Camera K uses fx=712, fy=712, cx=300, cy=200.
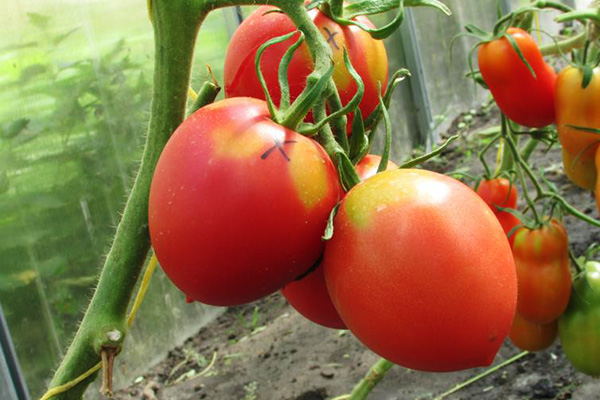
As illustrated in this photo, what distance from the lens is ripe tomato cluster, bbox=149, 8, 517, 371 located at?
0.36m

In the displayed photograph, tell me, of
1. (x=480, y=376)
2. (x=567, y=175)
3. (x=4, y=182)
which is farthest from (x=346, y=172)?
(x=4, y=182)

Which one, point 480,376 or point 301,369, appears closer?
point 480,376

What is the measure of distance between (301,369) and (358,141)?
1.55 m

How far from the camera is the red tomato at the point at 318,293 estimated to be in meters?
0.44

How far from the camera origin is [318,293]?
1.46ft

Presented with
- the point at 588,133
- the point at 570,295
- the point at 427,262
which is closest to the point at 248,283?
the point at 427,262

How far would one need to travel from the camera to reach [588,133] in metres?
0.91

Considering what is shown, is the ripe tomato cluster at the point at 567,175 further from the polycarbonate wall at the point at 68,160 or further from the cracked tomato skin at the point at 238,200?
the polycarbonate wall at the point at 68,160

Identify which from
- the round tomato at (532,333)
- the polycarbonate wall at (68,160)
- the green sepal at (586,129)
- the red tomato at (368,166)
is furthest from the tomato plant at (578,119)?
the polycarbonate wall at (68,160)

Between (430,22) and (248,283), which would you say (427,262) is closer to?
(248,283)

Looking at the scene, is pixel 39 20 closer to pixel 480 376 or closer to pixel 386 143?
pixel 480 376

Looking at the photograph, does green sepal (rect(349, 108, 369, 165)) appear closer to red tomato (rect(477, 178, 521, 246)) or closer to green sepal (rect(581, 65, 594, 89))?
green sepal (rect(581, 65, 594, 89))

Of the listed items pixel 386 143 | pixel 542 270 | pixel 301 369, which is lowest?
pixel 301 369

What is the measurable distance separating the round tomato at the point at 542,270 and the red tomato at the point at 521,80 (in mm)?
171
